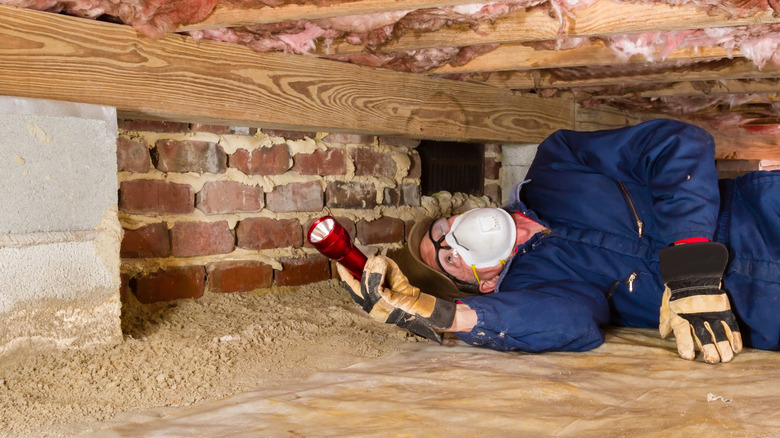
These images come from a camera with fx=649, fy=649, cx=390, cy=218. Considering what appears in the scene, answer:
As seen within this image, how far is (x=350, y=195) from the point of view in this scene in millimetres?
2307

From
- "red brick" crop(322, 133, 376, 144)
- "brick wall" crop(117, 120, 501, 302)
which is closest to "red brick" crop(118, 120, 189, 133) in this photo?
"brick wall" crop(117, 120, 501, 302)

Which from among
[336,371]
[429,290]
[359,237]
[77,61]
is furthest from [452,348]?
[77,61]

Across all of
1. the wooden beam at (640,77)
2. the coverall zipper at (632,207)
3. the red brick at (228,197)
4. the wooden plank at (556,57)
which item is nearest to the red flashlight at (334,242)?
the red brick at (228,197)

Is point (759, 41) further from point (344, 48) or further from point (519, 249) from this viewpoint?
point (344, 48)

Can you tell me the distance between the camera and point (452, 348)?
1.77m

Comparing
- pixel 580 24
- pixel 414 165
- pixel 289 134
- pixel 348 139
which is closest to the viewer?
pixel 580 24

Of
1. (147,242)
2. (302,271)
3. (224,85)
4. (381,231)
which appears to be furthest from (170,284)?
(381,231)

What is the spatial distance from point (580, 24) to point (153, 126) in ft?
3.84

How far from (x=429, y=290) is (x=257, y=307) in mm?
647

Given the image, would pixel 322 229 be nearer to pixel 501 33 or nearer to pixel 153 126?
pixel 153 126

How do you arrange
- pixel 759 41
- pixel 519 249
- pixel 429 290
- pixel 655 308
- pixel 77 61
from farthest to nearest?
pixel 429 290 < pixel 519 249 < pixel 655 308 < pixel 759 41 < pixel 77 61

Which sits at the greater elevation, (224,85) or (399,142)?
(224,85)

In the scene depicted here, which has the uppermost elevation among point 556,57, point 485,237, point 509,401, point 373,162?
point 556,57

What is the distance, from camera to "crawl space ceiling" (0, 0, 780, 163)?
1.45 m
